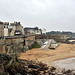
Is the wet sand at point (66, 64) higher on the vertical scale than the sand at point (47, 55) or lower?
lower

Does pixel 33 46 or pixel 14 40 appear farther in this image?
pixel 33 46

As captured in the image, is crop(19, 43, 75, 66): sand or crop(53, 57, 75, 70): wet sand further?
crop(19, 43, 75, 66): sand

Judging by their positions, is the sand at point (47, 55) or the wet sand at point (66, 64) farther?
the sand at point (47, 55)

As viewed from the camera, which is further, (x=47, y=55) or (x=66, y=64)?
(x=47, y=55)

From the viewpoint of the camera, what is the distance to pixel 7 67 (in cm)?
1302

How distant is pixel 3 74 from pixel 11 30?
36.0 m

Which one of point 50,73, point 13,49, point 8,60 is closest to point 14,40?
point 13,49

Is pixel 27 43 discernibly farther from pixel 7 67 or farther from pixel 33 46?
pixel 7 67

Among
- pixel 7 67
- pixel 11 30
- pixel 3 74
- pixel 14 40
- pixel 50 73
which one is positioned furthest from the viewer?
pixel 11 30

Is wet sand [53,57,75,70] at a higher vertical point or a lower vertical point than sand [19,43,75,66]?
lower

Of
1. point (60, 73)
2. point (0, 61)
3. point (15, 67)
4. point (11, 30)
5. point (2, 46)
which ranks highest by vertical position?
point (11, 30)

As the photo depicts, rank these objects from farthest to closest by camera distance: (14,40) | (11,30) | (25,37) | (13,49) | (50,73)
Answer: (11,30) < (25,37) < (14,40) < (13,49) < (50,73)

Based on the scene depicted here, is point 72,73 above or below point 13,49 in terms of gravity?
below

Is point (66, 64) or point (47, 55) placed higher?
point (47, 55)
